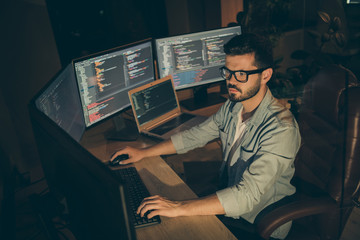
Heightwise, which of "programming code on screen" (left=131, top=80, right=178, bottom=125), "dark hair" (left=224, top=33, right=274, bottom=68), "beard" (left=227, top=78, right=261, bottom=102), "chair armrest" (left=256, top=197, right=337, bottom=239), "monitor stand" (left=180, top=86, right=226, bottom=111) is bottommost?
"chair armrest" (left=256, top=197, right=337, bottom=239)

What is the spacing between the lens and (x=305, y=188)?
149 centimetres

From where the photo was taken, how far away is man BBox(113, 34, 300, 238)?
1.20 m

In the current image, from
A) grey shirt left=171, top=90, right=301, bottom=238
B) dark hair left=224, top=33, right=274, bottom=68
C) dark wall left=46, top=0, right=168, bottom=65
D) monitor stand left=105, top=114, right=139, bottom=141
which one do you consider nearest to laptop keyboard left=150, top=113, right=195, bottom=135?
monitor stand left=105, top=114, right=139, bottom=141

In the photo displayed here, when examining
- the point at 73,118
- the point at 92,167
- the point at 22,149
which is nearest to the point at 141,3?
the point at 22,149

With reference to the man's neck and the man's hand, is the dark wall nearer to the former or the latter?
the man's neck

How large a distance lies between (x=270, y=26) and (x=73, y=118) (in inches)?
80.3

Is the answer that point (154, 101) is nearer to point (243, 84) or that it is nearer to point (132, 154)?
point (132, 154)

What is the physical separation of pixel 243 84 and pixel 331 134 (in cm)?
43

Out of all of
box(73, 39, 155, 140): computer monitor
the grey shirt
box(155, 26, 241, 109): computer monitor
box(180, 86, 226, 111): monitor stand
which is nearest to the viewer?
the grey shirt

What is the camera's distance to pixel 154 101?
1948mm

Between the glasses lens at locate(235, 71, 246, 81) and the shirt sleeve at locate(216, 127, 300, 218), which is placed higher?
the glasses lens at locate(235, 71, 246, 81)

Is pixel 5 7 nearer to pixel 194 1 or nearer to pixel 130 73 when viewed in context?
pixel 130 73

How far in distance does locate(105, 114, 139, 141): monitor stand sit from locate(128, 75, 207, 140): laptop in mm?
66

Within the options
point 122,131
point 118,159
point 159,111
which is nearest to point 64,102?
point 118,159
